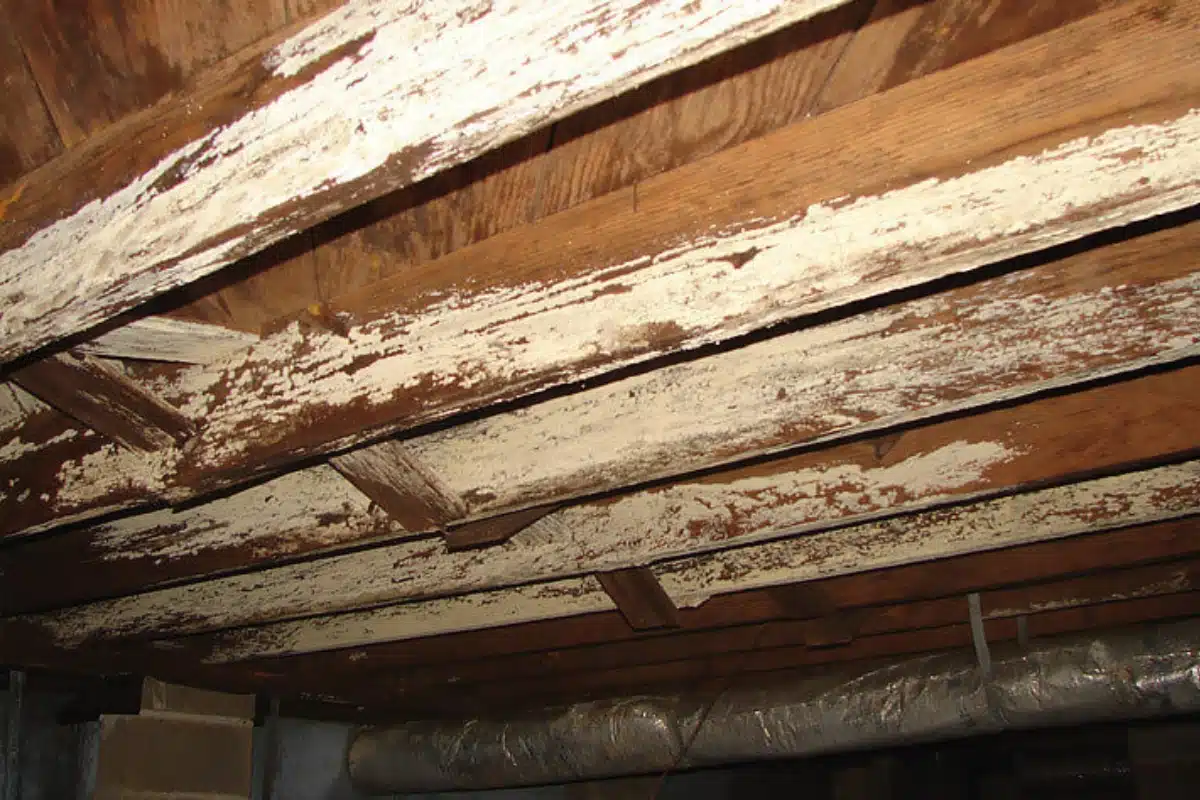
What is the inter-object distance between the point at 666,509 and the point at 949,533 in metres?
0.64

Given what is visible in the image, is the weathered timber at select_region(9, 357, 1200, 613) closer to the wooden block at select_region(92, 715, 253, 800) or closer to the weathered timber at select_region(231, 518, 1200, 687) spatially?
the weathered timber at select_region(231, 518, 1200, 687)

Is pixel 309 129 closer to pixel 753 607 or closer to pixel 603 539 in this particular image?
pixel 603 539

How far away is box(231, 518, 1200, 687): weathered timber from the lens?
2205mm

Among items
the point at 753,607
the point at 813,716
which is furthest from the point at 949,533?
the point at 813,716

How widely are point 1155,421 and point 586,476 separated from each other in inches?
37.7

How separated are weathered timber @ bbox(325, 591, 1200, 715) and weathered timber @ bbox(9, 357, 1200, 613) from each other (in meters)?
1.28

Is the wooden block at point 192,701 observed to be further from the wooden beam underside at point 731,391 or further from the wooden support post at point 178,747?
the wooden beam underside at point 731,391

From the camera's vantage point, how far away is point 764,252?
1051 mm

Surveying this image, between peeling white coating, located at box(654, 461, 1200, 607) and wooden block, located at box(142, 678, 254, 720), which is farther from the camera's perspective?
wooden block, located at box(142, 678, 254, 720)

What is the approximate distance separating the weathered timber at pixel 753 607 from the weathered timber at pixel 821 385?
3.74ft

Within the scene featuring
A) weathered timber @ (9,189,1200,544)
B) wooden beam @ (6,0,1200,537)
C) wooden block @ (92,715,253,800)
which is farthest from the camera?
wooden block @ (92,715,253,800)

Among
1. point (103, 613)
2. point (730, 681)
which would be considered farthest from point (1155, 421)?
point (103, 613)

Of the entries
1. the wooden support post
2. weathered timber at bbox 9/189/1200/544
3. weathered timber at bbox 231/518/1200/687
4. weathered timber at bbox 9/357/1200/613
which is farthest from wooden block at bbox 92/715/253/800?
weathered timber at bbox 9/189/1200/544

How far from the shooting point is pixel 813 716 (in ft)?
10.0
